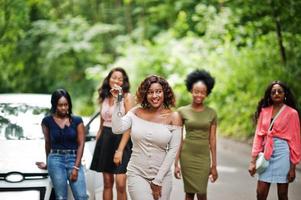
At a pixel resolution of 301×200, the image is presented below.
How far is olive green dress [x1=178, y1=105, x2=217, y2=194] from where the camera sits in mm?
7125

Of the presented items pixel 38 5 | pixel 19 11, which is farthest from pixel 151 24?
pixel 19 11

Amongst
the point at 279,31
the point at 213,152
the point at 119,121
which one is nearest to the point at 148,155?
the point at 119,121

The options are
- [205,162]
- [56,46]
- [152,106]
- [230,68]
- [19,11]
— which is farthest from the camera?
[56,46]

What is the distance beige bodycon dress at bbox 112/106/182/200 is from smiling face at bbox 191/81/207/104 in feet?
5.15

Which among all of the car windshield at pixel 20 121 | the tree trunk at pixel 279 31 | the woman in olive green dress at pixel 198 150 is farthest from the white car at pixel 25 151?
the tree trunk at pixel 279 31

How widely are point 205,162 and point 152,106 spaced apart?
1.58 meters

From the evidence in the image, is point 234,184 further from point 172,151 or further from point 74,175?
point 172,151

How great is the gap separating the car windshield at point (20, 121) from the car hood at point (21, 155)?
0.68 ft

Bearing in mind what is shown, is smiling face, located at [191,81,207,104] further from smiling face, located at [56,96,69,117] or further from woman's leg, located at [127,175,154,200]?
woman's leg, located at [127,175,154,200]

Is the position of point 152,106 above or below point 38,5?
below

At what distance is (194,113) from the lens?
721 centimetres

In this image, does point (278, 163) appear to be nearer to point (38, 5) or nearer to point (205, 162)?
point (205, 162)

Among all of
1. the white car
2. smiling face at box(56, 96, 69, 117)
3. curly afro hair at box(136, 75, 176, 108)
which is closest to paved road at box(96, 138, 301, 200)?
the white car

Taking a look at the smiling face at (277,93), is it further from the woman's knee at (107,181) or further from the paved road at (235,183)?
the paved road at (235,183)
